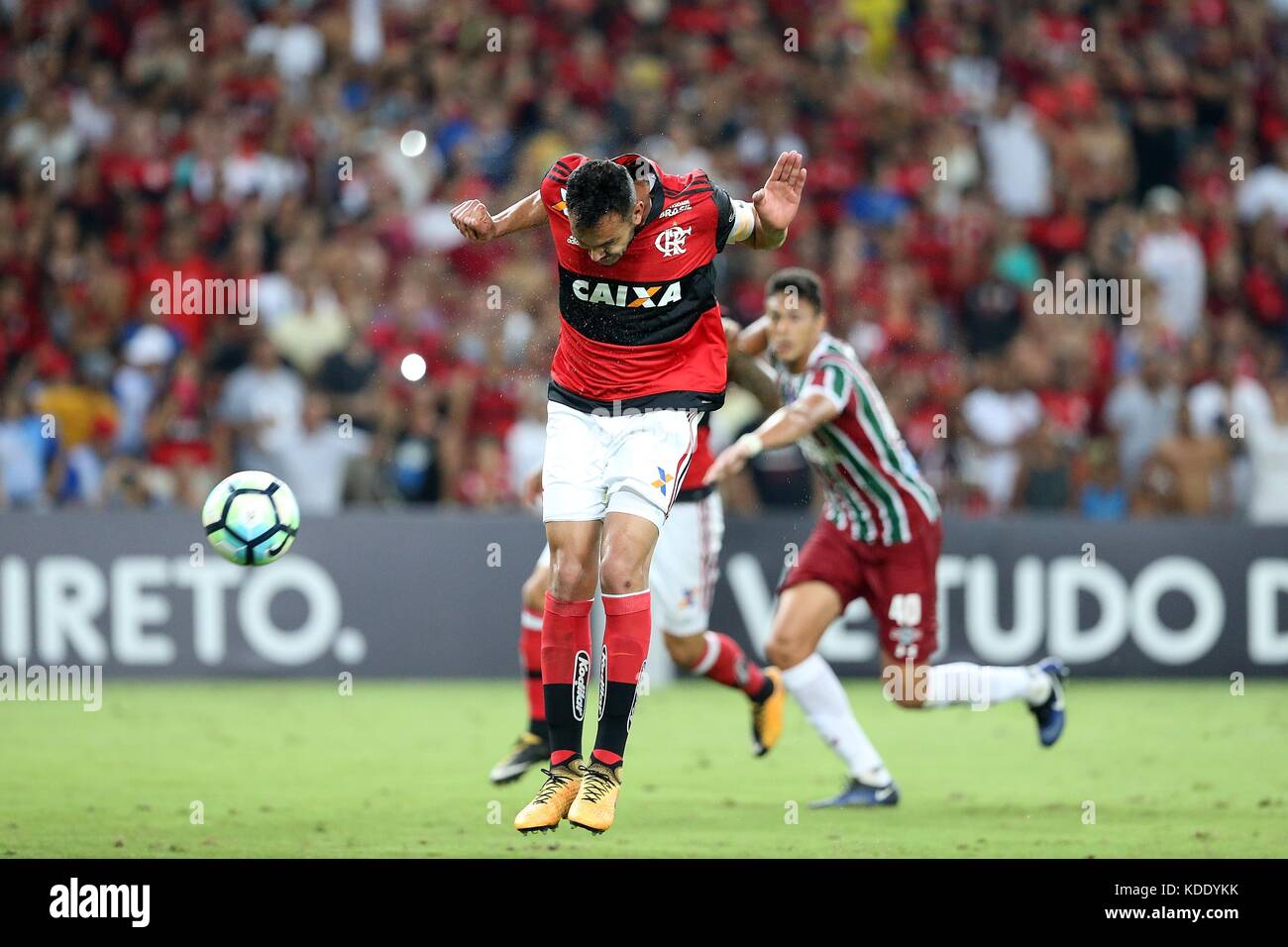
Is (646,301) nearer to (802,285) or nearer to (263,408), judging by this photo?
(802,285)

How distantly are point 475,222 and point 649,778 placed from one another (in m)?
3.84

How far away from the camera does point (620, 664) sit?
24.4 feet

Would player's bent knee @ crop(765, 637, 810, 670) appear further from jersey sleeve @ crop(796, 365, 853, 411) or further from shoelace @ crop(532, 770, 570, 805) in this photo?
shoelace @ crop(532, 770, 570, 805)

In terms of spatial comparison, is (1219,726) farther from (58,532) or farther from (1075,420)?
(58,532)

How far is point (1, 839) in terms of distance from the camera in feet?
25.5

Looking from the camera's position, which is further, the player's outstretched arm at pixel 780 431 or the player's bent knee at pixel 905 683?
the player's bent knee at pixel 905 683

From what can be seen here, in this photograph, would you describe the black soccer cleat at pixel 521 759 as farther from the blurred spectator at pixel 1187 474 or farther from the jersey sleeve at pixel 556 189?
the blurred spectator at pixel 1187 474

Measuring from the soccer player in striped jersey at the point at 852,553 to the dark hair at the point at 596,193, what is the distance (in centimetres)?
218

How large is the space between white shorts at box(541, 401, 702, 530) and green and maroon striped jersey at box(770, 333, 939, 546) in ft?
5.66

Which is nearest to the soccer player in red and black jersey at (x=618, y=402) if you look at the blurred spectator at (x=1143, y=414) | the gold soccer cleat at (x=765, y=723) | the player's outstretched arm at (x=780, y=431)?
the player's outstretched arm at (x=780, y=431)

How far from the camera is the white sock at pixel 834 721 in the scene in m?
9.21

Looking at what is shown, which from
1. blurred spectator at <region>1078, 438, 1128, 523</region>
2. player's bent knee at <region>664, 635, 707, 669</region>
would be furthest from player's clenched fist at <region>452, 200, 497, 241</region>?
blurred spectator at <region>1078, 438, 1128, 523</region>

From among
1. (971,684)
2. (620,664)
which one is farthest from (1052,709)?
(620,664)

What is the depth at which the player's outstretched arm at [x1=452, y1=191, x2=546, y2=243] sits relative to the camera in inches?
299
